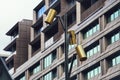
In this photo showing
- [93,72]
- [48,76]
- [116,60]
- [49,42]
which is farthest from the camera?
[49,42]

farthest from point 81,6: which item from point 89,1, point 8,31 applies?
point 8,31

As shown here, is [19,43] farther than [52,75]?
Yes

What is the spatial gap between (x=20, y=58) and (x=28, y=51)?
3.33 meters

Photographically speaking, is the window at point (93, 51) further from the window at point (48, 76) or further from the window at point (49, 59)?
the window at point (48, 76)

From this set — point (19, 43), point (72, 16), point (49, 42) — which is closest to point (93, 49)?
point (72, 16)

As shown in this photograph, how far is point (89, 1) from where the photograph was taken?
2244 inches

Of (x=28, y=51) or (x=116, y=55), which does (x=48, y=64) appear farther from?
(x=116, y=55)

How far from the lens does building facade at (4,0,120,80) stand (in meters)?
49.1

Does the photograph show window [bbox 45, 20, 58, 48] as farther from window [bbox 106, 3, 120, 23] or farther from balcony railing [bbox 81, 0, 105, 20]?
window [bbox 106, 3, 120, 23]

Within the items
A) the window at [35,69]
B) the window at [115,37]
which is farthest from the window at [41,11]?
the window at [115,37]

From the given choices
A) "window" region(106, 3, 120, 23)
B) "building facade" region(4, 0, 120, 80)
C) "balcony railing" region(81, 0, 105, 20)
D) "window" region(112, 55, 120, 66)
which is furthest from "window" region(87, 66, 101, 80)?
"balcony railing" region(81, 0, 105, 20)

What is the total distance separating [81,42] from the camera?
182 feet

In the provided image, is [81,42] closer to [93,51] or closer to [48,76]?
[93,51]

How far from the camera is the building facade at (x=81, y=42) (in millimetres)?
49094
